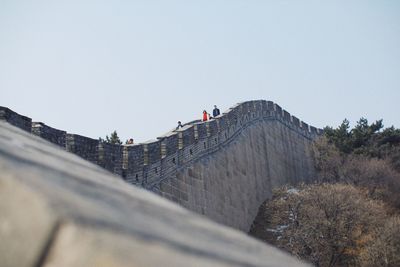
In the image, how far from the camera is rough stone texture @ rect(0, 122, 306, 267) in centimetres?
78

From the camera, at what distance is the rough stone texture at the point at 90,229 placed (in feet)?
2.57

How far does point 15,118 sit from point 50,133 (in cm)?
156

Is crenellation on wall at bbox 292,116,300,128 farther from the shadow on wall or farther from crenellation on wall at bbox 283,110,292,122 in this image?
the shadow on wall

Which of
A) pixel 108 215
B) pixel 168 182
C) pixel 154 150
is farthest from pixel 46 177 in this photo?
pixel 168 182

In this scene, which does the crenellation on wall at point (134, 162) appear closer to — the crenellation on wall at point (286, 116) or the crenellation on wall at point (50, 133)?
the crenellation on wall at point (50, 133)

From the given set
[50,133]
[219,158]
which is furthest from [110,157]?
[219,158]

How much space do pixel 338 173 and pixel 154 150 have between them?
1304 centimetres

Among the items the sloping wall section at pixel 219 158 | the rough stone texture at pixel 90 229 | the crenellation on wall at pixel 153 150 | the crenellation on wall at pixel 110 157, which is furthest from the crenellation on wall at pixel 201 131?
the rough stone texture at pixel 90 229

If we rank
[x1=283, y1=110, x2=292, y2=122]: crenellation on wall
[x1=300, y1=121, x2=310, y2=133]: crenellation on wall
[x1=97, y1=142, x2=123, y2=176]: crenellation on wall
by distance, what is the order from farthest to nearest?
1. [x1=300, y1=121, x2=310, y2=133]: crenellation on wall
2. [x1=283, y1=110, x2=292, y2=122]: crenellation on wall
3. [x1=97, y1=142, x2=123, y2=176]: crenellation on wall

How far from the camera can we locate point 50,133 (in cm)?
745

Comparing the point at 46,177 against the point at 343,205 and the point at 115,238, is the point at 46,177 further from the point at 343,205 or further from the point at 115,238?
the point at 343,205

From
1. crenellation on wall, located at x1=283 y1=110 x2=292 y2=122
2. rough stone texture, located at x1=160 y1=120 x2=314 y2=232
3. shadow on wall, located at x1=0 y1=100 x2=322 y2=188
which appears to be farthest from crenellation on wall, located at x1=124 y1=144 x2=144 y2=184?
crenellation on wall, located at x1=283 y1=110 x2=292 y2=122

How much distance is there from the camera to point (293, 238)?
47.6 ft

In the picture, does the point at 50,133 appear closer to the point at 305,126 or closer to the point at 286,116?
the point at 286,116
